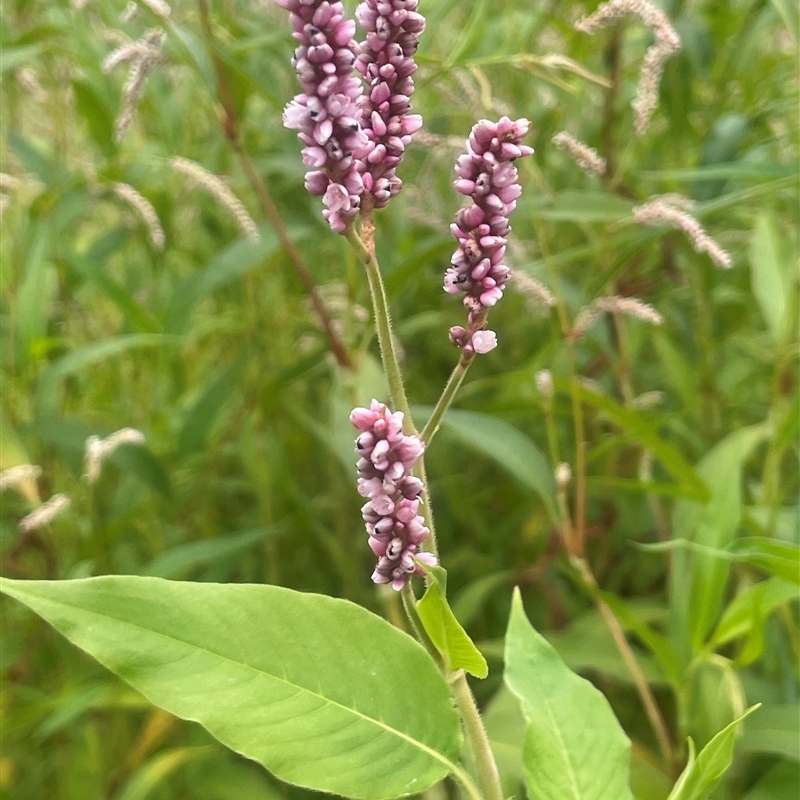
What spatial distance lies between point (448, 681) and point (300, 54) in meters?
0.21

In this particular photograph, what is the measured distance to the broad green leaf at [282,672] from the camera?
0.82 ft

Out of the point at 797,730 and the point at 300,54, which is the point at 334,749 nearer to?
the point at 300,54

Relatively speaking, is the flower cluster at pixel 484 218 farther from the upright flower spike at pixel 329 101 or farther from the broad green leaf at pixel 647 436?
the broad green leaf at pixel 647 436

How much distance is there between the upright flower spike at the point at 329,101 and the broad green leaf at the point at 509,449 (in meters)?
0.37

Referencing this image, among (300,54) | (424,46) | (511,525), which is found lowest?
(511,525)

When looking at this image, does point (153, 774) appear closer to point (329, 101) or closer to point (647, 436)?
A: point (647, 436)

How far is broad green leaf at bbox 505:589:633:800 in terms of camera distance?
0.98ft

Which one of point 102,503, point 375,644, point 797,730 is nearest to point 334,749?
point 375,644

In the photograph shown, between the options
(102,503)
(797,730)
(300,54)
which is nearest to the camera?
(300,54)

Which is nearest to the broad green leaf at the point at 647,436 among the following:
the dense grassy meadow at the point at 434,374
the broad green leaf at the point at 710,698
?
the dense grassy meadow at the point at 434,374

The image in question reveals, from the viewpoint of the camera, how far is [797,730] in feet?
1.54

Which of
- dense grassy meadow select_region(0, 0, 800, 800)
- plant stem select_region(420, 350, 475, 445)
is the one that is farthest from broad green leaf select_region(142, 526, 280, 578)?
plant stem select_region(420, 350, 475, 445)

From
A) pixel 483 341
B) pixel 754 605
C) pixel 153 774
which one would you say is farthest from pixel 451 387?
pixel 153 774

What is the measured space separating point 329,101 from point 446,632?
0.55 ft
